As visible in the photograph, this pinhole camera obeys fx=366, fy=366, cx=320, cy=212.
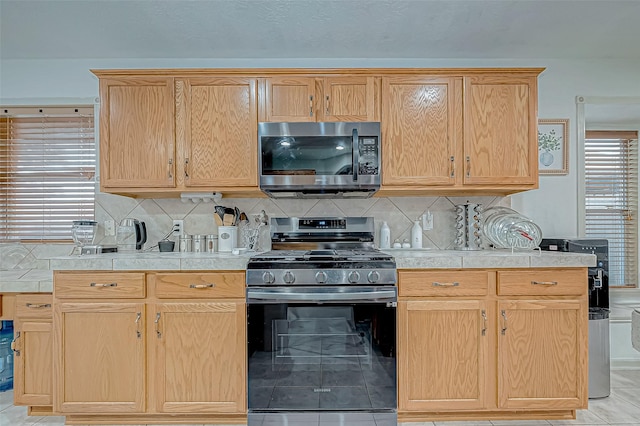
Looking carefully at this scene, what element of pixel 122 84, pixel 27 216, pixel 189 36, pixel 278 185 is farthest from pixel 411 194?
pixel 27 216

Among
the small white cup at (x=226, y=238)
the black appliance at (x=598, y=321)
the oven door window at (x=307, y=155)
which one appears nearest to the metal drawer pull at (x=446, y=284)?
the oven door window at (x=307, y=155)

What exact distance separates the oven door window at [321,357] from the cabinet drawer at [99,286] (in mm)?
675

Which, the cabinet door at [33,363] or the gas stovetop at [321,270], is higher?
the gas stovetop at [321,270]

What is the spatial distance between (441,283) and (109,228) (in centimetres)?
242

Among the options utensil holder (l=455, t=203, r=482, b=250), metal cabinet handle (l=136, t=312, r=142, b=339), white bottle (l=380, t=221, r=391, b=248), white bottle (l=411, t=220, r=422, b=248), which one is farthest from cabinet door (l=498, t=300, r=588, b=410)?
metal cabinet handle (l=136, t=312, r=142, b=339)

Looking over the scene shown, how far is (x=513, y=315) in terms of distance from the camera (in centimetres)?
208

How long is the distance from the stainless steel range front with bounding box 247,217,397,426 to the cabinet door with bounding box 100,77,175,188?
1020 mm

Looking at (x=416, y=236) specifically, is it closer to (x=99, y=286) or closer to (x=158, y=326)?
(x=158, y=326)

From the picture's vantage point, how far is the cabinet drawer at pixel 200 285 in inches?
81.3

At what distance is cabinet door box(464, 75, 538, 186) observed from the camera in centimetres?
240

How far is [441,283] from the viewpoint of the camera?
207cm

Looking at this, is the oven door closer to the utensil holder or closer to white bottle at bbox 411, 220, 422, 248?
white bottle at bbox 411, 220, 422, 248

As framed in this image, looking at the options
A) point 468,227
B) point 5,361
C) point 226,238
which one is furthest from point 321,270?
point 5,361

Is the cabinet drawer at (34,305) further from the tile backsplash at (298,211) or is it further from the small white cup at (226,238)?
the small white cup at (226,238)
